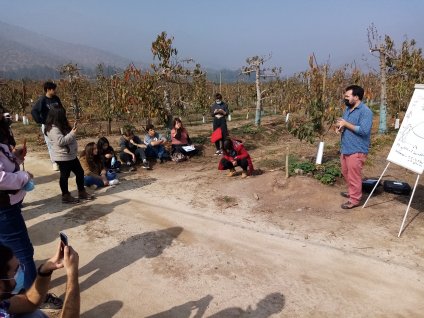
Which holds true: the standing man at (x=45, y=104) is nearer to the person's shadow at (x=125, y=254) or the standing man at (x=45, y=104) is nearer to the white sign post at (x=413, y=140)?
the person's shadow at (x=125, y=254)

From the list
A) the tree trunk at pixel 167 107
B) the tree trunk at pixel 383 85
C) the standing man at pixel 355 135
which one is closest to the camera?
the standing man at pixel 355 135

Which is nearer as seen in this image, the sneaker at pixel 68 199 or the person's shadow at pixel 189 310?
the person's shadow at pixel 189 310

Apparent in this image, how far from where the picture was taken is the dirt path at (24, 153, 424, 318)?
139 inches

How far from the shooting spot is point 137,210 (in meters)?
5.97

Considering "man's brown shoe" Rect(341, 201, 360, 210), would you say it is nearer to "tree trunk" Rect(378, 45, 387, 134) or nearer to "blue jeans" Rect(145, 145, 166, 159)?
"blue jeans" Rect(145, 145, 166, 159)

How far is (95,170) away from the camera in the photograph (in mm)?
7254

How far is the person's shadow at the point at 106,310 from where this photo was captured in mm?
3355

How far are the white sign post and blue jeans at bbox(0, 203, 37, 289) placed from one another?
456 cm

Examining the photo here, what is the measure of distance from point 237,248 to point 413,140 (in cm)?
298

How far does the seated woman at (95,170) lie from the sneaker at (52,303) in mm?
3755

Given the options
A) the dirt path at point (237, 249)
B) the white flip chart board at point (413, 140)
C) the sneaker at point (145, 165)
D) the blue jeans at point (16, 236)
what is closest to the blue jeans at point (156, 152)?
the sneaker at point (145, 165)

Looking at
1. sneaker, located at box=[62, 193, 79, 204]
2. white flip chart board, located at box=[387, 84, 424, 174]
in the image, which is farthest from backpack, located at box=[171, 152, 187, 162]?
white flip chart board, located at box=[387, 84, 424, 174]

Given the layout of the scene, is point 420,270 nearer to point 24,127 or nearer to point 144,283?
point 144,283

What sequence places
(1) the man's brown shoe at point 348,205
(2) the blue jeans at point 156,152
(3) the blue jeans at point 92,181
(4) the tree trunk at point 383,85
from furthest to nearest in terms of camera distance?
(4) the tree trunk at point 383,85 → (2) the blue jeans at point 156,152 → (3) the blue jeans at point 92,181 → (1) the man's brown shoe at point 348,205
